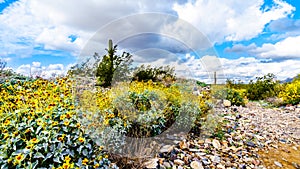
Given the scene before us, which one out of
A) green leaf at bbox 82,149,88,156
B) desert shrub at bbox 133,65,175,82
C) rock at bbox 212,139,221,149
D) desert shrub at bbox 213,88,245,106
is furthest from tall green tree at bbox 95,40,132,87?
green leaf at bbox 82,149,88,156

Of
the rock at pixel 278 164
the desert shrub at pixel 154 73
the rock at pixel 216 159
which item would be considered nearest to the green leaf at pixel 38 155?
the rock at pixel 216 159

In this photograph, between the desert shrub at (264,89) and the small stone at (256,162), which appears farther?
the desert shrub at (264,89)

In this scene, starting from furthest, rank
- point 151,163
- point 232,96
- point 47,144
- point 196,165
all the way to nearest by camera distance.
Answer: point 232,96, point 196,165, point 151,163, point 47,144

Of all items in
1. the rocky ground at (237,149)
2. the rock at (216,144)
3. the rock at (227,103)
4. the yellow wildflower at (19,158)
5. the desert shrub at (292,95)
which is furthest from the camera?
the desert shrub at (292,95)

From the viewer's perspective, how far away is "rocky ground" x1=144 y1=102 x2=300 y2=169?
3.16 meters

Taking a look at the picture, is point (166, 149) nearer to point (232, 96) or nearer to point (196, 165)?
point (196, 165)

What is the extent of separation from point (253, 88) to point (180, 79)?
234 inches

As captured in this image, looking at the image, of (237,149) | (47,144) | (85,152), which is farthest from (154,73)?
(47,144)

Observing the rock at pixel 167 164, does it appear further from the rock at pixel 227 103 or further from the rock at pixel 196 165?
the rock at pixel 227 103

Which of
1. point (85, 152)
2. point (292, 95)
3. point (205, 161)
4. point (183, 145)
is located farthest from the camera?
point (292, 95)

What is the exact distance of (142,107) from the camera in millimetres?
3441

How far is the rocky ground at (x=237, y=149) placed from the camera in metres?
3.16

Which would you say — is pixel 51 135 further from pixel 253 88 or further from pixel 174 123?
pixel 253 88

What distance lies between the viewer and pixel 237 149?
3775mm
